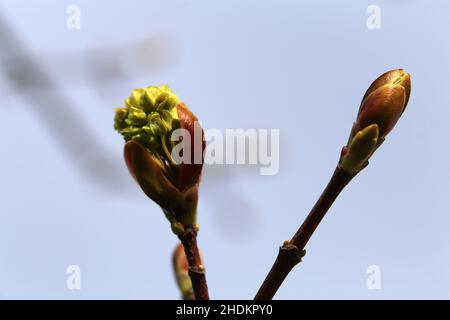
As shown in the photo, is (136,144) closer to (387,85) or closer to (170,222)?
(170,222)

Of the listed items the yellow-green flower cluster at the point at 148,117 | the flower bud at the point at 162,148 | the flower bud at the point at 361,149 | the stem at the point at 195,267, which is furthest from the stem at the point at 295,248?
the yellow-green flower cluster at the point at 148,117

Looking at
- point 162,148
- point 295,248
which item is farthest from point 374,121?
point 162,148

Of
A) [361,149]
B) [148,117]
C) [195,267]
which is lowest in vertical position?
[195,267]

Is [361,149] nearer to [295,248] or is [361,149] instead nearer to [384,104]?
[384,104]

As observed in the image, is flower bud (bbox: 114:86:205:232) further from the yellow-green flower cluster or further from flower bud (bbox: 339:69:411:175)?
flower bud (bbox: 339:69:411:175)

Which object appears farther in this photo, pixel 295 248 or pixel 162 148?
pixel 162 148

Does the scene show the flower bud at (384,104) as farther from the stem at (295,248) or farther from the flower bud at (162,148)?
the flower bud at (162,148)
